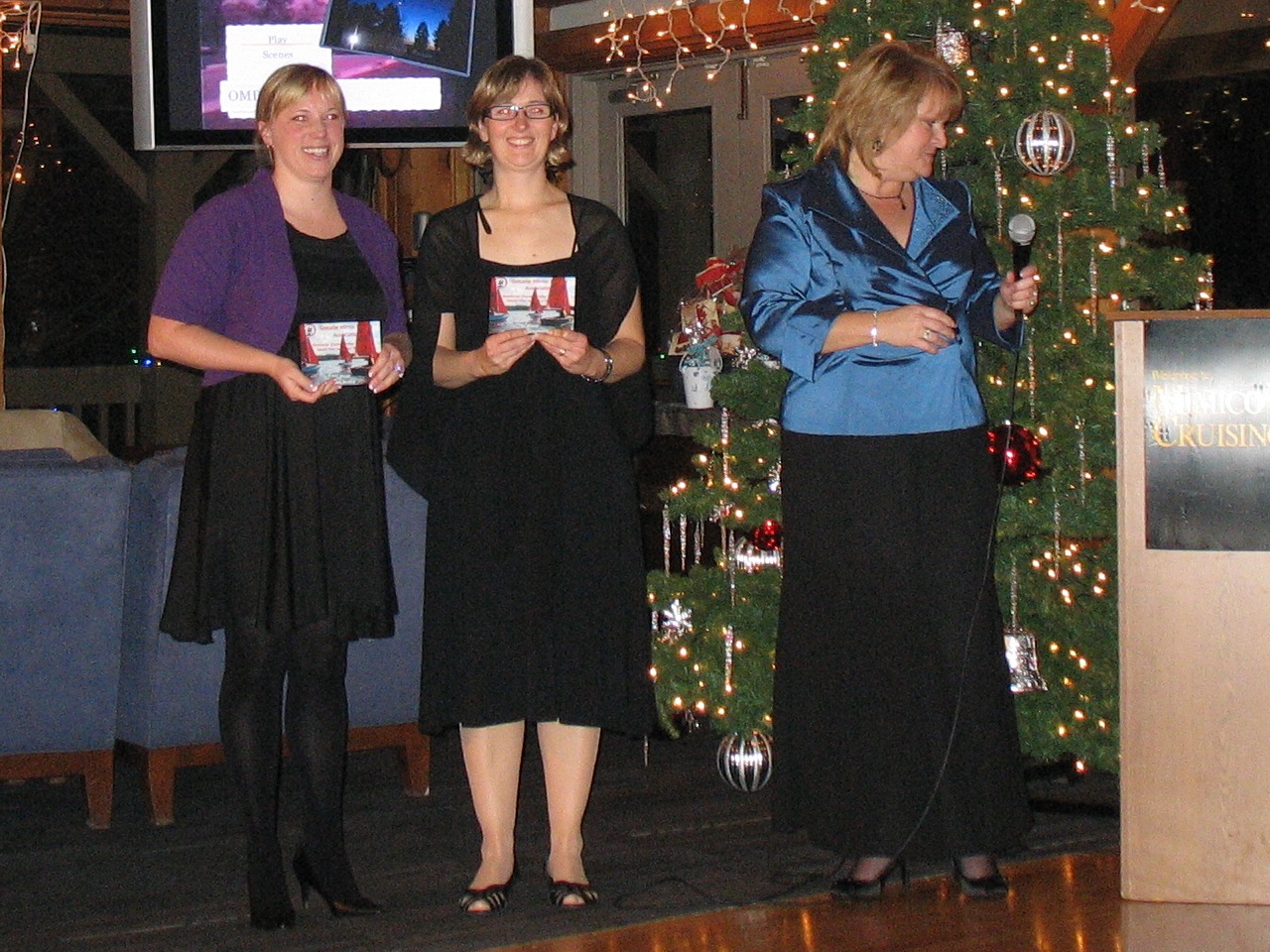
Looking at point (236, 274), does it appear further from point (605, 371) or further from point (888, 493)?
point (888, 493)

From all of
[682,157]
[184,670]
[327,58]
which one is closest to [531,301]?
[184,670]

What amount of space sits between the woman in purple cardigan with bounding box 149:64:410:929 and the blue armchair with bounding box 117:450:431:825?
3.24 ft

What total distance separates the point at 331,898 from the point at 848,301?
146cm

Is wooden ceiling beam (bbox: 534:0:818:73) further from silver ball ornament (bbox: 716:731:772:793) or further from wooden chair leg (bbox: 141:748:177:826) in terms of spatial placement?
wooden chair leg (bbox: 141:748:177:826)

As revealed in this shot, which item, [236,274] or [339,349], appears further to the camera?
[236,274]

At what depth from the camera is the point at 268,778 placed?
3.05 m

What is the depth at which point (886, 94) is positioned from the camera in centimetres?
299

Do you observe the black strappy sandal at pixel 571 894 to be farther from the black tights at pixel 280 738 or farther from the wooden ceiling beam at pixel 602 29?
the wooden ceiling beam at pixel 602 29

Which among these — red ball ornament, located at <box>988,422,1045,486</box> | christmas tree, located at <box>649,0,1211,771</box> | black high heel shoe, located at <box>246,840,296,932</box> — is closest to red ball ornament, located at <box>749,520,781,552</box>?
christmas tree, located at <box>649,0,1211,771</box>

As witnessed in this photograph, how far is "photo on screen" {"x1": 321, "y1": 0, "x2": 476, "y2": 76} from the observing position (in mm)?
5871

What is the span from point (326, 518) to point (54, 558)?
3.90 feet

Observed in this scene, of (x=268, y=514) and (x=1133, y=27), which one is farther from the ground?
(x=1133, y=27)

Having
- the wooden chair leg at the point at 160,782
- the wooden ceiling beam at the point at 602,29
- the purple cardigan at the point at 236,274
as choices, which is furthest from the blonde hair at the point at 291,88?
the wooden ceiling beam at the point at 602,29

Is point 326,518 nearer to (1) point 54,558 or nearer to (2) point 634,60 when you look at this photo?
(1) point 54,558
